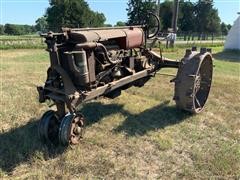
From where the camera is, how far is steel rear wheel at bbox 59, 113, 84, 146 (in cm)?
399

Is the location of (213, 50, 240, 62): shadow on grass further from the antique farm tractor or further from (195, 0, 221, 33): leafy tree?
(195, 0, 221, 33): leafy tree

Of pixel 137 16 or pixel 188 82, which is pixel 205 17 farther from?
pixel 188 82

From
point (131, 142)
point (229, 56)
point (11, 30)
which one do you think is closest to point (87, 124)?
point (131, 142)

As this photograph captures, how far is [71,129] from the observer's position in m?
4.08

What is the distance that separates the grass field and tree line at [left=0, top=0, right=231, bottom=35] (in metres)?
1.65

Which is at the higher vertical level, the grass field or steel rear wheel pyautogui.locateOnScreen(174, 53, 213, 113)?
steel rear wheel pyautogui.locateOnScreen(174, 53, 213, 113)

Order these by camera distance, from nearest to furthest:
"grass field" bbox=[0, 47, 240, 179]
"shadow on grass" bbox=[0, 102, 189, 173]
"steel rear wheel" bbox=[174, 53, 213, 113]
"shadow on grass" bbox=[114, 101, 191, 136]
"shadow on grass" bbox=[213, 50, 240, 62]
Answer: "grass field" bbox=[0, 47, 240, 179] < "shadow on grass" bbox=[0, 102, 189, 173] < "shadow on grass" bbox=[114, 101, 191, 136] < "steel rear wheel" bbox=[174, 53, 213, 113] < "shadow on grass" bbox=[213, 50, 240, 62]

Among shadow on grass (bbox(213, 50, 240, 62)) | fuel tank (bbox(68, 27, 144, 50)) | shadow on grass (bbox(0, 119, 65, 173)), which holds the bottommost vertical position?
shadow on grass (bbox(213, 50, 240, 62))

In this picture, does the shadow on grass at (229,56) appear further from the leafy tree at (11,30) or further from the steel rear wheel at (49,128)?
the leafy tree at (11,30)

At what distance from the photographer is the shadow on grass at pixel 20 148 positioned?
392cm

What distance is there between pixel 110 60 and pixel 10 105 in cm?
254

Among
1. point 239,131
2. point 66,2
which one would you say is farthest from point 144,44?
point 66,2

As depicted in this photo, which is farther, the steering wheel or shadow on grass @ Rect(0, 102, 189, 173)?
the steering wheel

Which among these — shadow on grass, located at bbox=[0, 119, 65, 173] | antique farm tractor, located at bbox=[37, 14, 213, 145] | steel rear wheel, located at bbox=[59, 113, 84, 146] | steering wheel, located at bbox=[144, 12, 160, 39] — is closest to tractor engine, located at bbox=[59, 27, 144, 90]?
antique farm tractor, located at bbox=[37, 14, 213, 145]
